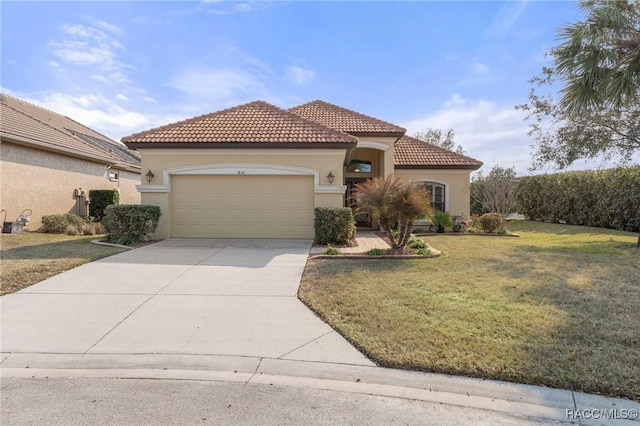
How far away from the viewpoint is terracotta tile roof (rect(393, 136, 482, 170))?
1858 cm

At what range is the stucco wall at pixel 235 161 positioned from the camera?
12.9 metres

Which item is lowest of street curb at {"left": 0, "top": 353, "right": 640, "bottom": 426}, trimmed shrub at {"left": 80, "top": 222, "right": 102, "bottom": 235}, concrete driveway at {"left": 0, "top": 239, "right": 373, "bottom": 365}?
street curb at {"left": 0, "top": 353, "right": 640, "bottom": 426}

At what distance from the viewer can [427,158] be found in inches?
759

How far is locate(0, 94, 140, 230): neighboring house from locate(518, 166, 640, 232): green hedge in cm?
2644

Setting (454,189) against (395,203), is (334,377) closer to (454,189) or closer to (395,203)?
(395,203)

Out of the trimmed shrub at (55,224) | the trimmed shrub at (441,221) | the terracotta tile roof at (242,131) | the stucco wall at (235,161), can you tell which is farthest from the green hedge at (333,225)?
the trimmed shrub at (55,224)

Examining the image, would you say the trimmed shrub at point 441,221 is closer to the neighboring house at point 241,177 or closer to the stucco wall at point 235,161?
the neighboring house at point 241,177

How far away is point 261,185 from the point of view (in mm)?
13141

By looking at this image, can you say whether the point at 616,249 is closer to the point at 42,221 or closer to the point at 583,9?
the point at 583,9

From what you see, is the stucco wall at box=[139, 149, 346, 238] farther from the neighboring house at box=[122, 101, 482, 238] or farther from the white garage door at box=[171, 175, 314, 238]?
the white garage door at box=[171, 175, 314, 238]

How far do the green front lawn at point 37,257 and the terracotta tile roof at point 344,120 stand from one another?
10.9 meters

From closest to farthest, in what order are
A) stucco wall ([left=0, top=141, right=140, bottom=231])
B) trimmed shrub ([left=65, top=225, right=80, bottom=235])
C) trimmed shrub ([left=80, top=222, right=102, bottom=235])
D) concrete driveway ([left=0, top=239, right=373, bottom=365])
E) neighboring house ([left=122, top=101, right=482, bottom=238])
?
concrete driveway ([left=0, top=239, right=373, bottom=365]) < neighboring house ([left=122, top=101, right=482, bottom=238]) < stucco wall ([left=0, top=141, right=140, bottom=231]) < trimmed shrub ([left=65, top=225, right=80, bottom=235]) < trimmed shrub ([left=80, top=222, right=102, bottom=235])

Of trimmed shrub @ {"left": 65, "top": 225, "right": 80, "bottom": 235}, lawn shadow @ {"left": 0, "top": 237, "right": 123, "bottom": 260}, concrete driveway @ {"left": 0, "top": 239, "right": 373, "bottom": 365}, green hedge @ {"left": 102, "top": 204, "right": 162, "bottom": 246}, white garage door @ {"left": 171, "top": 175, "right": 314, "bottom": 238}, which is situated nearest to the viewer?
concrete driveway @ {"left": 0, "top": 239, "right": 373, "bottom": 365}

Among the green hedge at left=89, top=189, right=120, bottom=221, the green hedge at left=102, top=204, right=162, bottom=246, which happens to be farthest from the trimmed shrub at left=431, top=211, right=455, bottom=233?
the green hedge at left=89, top=189, right=120, bottom=221
